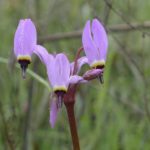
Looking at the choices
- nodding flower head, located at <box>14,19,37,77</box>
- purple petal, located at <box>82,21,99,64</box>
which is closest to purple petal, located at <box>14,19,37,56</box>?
nodding flower head, located at <box>14,19,37,77</box>

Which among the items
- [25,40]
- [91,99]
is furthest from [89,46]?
[91,99]

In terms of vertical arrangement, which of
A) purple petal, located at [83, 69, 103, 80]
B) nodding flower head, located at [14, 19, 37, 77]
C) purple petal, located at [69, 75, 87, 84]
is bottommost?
purple petal, located at [69, 75, 87, 84]

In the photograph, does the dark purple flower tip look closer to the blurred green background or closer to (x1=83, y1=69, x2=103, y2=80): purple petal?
(x1=83, y1=69, x2=103, y2=80): purple petal

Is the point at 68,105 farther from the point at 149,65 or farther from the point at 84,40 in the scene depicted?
the point at 149,65

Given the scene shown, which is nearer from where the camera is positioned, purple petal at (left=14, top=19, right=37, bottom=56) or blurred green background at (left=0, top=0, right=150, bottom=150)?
purple petal at (left=14, top=19, right=37, bottom=56)

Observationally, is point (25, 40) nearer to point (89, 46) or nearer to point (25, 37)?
point (25, 37)

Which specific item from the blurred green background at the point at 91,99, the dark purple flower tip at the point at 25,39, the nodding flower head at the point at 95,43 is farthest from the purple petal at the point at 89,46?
the blurred green background at the point at 91,99

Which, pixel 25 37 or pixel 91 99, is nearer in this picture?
pixel 25 37
